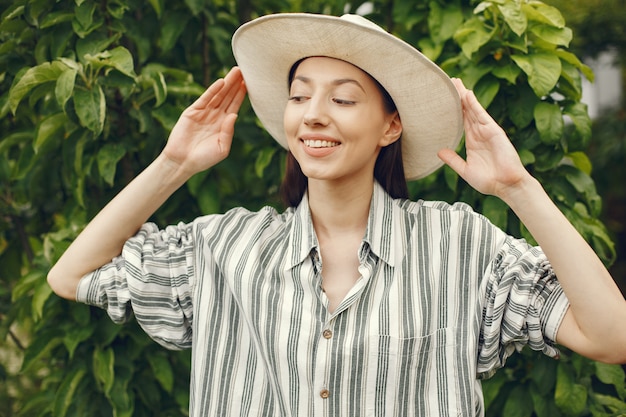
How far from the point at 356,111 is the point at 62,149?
1.11m

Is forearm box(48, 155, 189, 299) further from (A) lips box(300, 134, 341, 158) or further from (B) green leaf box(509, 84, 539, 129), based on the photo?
(B) green leaf box(509, 84, 539, 129)

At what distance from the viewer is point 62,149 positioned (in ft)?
8.53

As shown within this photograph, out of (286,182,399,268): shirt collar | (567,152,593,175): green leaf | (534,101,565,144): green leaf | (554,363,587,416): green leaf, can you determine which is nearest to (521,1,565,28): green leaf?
(534,101,565,144): green leaf

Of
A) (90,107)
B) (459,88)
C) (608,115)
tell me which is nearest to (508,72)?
(459,88)

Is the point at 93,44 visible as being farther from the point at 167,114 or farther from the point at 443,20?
the point at 443,20

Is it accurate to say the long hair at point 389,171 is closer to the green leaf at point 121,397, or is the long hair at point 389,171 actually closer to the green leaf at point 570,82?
the green leaf at point 570,82

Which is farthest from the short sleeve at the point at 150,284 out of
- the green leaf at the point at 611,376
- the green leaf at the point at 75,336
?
the green leaf at the point at 611,376

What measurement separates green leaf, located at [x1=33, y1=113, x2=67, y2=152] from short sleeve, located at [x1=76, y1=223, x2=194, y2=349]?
0.58m

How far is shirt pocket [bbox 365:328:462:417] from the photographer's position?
1.83 metres

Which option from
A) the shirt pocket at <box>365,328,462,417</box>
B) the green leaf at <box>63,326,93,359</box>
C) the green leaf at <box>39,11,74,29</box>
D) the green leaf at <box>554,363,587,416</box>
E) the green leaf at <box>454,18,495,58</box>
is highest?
the green leaf at <box>454,18,495,58</box>

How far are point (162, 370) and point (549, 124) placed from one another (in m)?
1.30

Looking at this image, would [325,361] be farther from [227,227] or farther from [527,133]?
[527,133]

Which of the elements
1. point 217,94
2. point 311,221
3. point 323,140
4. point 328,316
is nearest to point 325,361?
point 328,316

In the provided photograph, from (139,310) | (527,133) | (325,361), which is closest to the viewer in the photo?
(325,361)
